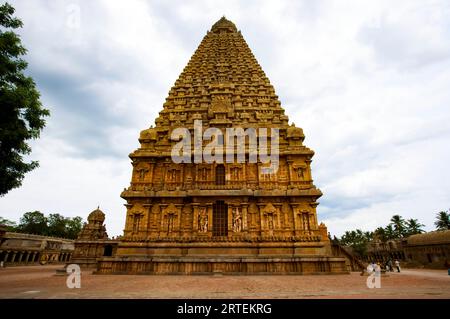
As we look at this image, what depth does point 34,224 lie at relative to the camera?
2398 inches

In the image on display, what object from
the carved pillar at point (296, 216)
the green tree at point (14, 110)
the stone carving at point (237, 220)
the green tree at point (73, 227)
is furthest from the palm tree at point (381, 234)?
the green tree at point (73, 227)

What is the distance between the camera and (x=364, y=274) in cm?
1571

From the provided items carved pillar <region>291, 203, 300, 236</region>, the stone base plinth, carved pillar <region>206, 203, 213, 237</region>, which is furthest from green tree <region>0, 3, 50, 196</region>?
carved pillar <region>291, 203, 300, 236</region>

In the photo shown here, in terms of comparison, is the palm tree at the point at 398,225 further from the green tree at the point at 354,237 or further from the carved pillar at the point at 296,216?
the carved pillar at the point at 296,216

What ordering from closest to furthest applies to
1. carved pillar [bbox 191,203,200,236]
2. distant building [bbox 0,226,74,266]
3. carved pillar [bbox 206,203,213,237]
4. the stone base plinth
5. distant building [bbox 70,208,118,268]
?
the stone base plinth → carved pillar [bbox 191,203,200,236] → carved pillar [bbox 206,203,213,237] → distant building [bbox 70,208,118,268] → distant building [bbox 0,226,74,266]

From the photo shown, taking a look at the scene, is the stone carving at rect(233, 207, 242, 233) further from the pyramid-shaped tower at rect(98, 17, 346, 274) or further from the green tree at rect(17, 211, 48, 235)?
the green tree at rect(17, 211, 48, 235)

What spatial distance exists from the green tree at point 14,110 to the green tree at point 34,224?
64691 millimetres

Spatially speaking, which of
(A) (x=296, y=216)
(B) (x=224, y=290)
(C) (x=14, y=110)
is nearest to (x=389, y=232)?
(A) (x=296, y=216)

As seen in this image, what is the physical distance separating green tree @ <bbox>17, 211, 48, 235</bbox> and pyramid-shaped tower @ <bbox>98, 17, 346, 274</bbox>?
56.1 metres

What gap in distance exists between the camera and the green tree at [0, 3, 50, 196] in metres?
8.59

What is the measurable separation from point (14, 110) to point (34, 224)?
67552mm

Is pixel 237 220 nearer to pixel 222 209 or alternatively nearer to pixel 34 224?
pixel 222 209

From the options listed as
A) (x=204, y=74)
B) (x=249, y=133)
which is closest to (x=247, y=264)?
(x=249, y=133)

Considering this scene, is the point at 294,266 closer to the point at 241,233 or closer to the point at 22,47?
the point at 241,233
